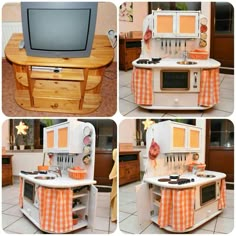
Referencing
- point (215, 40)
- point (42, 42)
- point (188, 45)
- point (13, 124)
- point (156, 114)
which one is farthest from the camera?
point (215, 40)

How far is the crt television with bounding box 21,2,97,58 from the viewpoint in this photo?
1.81m

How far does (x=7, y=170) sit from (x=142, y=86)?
6.55 feet

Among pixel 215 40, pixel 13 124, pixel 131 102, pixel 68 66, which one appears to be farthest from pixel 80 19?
pixel 215 40

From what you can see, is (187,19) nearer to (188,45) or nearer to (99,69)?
(188,45)

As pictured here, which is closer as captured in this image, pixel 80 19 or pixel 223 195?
pixel 80 19

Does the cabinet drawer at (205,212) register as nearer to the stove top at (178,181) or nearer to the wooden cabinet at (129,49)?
the stove top at (178,181)

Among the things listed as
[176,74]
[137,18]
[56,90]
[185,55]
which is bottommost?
[56,90]

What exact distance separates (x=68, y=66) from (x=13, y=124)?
53.9 inches

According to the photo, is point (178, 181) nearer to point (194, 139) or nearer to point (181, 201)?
point (181, 201)

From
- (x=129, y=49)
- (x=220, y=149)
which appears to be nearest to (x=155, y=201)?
(x=220, y=149)

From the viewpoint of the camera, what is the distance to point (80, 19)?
184 centimetres

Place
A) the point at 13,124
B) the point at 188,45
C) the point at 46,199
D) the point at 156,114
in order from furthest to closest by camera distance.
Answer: the point at 13,124 → the point at 188,45 → the point at 156,114 → the point at 46,199

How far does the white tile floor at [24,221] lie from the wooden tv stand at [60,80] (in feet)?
2.63

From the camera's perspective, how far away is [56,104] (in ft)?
6.43
